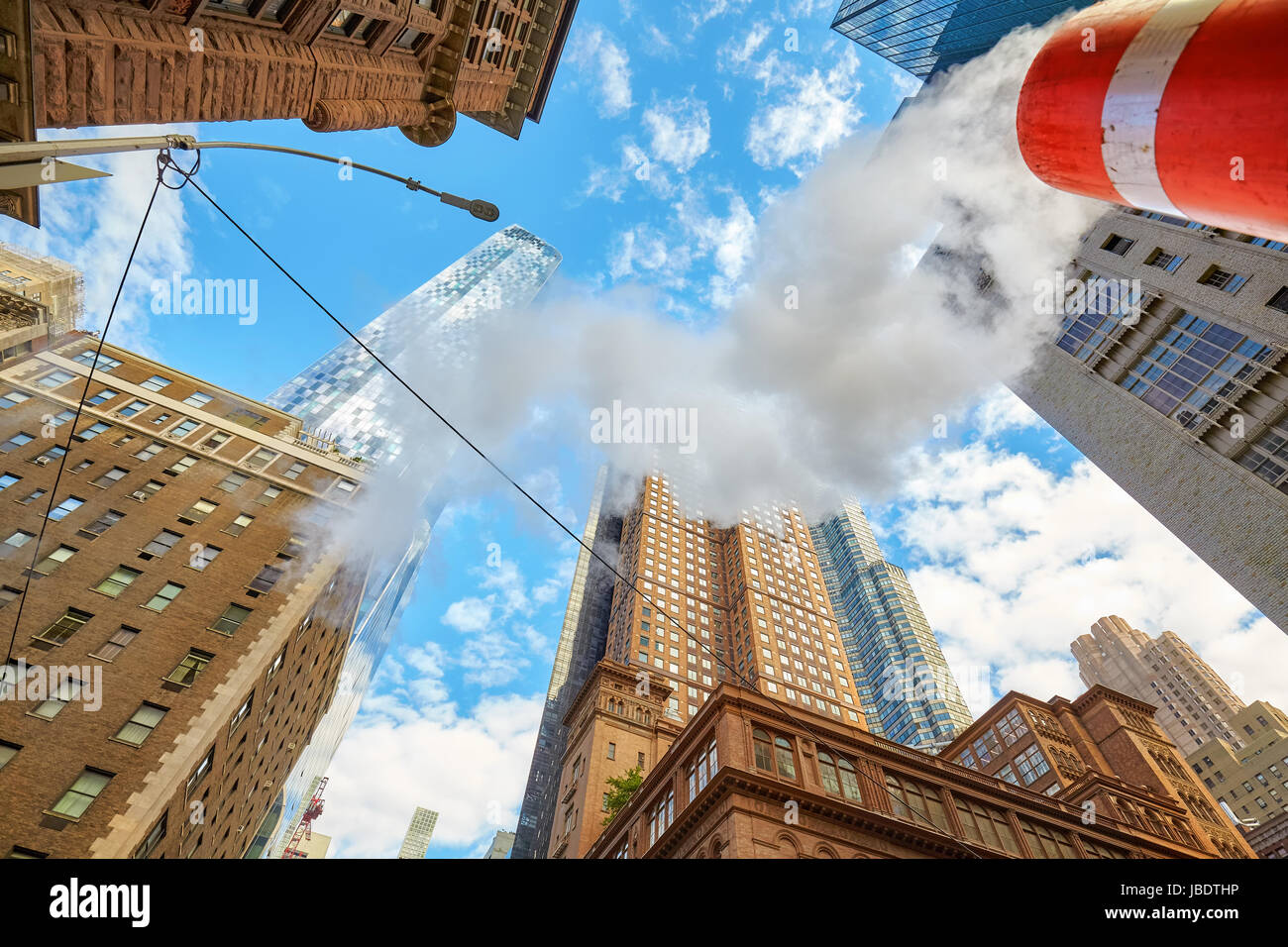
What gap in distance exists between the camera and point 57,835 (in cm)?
1905

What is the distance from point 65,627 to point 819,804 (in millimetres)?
29345

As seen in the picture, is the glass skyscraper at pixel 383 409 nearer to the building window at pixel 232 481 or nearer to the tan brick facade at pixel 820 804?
the building window at pixel 232 481

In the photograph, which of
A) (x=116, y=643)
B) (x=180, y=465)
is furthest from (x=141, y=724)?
(x=180, y=465)

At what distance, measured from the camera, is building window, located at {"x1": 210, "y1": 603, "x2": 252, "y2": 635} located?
27297mm

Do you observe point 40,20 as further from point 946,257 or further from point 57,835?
point 946,257

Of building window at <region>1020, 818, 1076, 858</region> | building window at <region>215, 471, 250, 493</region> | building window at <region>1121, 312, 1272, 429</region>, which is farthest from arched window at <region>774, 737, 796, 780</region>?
building window at <region>215, 471, 250, 493</region>

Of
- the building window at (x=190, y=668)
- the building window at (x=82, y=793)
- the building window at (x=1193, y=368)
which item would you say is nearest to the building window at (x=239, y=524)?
the building window at (x=190, y=668)

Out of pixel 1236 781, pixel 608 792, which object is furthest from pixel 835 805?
pixel 1236 781

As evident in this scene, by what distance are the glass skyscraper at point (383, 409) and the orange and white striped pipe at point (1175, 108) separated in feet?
288

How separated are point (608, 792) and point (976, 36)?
5966 cm

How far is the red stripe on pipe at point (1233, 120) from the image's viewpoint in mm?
3141

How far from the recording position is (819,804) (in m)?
23.0

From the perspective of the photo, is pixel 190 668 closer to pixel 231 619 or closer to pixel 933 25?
pixel 231 619
